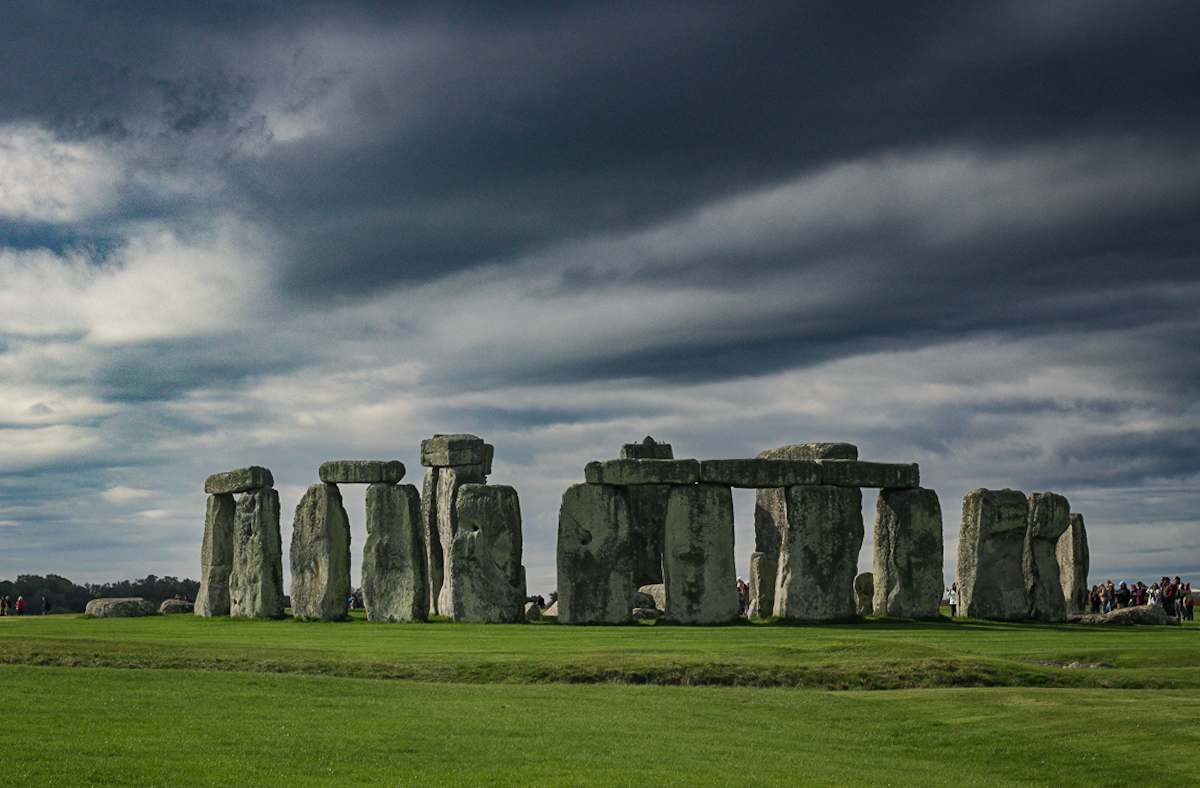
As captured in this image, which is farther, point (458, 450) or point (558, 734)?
point (458, 450)

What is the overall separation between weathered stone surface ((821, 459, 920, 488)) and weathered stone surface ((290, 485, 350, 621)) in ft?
44.3

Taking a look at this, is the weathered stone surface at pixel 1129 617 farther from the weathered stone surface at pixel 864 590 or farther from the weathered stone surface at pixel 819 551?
the weathered stone surface at pixel 819 551

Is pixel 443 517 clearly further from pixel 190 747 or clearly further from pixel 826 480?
pixel 190 747

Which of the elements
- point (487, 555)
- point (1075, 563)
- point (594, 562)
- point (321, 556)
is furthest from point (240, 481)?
point (1075, 563)

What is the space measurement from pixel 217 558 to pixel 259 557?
2891mm

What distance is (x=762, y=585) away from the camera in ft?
118

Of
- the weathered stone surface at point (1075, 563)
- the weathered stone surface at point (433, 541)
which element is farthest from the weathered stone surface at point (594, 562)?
the weathered stone surface at point (1075, 563)

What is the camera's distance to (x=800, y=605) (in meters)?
32.3

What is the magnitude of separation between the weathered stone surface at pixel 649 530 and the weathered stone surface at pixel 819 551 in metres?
11.1

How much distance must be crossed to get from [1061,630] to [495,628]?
14179mm

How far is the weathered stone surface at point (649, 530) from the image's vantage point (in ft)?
142

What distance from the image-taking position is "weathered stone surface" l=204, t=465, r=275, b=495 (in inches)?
1455

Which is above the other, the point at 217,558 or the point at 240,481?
the point at 240,481

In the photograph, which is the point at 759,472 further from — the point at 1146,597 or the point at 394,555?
the point at 1146,597
